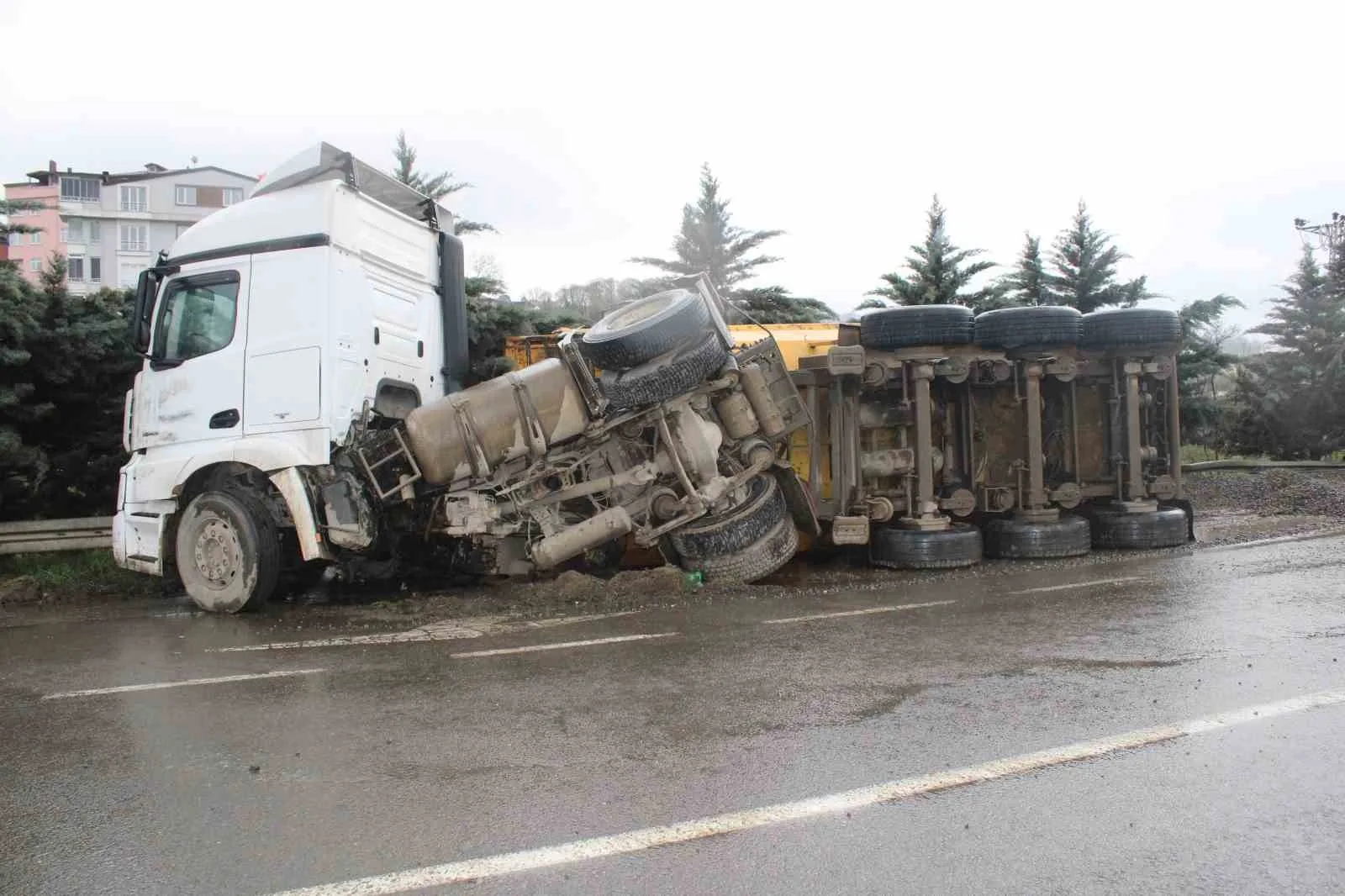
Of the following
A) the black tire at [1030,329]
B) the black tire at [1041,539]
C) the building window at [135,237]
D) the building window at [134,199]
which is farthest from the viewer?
the building window at [134,199]

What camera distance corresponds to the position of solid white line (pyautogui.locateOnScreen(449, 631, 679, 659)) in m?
5.89

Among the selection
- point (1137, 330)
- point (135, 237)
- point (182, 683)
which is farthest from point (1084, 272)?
point (135, 237)

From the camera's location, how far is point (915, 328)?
29.8 ft

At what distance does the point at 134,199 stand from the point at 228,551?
80378 millimetres

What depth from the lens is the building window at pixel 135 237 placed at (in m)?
74.7

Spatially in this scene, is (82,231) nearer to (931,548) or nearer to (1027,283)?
(1027,283)

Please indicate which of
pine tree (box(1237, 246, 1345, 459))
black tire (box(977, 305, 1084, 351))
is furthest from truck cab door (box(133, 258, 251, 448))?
pine tree (box(1237, 246, 1345, 459))

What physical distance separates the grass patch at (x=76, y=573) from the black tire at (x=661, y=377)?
17.3 ft

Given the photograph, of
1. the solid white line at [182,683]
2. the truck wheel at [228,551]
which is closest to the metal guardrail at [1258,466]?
the truck wheel at [228,551]

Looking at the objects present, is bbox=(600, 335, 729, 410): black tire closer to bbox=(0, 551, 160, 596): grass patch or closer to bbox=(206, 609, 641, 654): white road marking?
bbox=(206, 609, 641, 654): white road marking

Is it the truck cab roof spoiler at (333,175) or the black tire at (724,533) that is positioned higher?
the truck cab roof spoiler at (333,175)

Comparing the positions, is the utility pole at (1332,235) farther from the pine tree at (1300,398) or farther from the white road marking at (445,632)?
the white road marking at (445,632)

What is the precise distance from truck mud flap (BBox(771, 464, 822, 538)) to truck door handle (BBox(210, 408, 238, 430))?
14.9 ft

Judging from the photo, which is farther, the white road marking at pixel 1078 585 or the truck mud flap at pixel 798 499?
the truck mud flap at pixel 798 499
